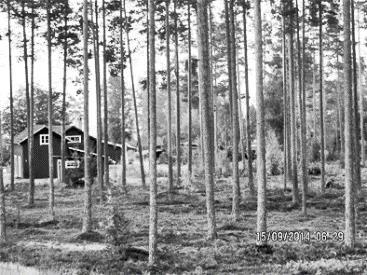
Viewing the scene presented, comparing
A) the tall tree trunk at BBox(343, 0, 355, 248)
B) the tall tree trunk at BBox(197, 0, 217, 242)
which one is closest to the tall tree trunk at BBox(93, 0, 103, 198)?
the tall tree trunk at BBox(197, 0, 217, 242)

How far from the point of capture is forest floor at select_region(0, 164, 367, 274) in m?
12.1

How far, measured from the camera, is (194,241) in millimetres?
15406

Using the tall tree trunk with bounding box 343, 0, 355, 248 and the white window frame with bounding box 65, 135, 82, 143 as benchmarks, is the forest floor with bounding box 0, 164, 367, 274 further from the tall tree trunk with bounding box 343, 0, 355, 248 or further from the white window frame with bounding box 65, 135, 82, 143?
the white window frame with bounding box 65, 135, 82, 143

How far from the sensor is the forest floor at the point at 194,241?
39.5 feet

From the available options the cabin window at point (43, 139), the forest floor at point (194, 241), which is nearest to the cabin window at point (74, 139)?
the cabin window at point (43, 139)

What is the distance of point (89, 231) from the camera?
55.0 feet

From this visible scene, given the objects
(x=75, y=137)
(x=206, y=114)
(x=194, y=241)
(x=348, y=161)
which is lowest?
(x=194, y=241)

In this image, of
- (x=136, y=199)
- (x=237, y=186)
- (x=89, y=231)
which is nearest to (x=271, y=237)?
(x=237, y=186)

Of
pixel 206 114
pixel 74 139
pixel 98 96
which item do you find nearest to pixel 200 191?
pixel 98 96

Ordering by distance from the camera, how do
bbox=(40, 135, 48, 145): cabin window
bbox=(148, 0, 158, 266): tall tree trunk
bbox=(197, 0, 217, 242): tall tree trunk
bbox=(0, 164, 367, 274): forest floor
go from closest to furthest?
A: bbox=(0, 164, 367, 274): forest floor, bbox=(148, 0, 158, 266): tall tree trunk, bbox=(197, 0, 217, 242): tall tree trunk, bbox=(40, 135, 48, 145): cabin window

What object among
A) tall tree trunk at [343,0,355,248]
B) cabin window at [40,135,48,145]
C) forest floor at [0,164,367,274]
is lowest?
forest floor at [0,164,367,274]

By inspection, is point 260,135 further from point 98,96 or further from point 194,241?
point 98,96

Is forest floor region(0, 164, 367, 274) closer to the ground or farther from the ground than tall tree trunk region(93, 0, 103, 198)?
closer to the ground

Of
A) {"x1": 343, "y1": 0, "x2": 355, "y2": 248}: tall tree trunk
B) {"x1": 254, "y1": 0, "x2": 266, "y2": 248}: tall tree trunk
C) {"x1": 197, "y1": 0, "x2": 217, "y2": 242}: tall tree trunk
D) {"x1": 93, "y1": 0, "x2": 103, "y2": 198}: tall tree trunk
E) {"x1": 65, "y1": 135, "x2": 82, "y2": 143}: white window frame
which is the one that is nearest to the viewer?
{"x1": 343, "y1": 0, "x2": 355, "y2": 248}: tall tree trunk
